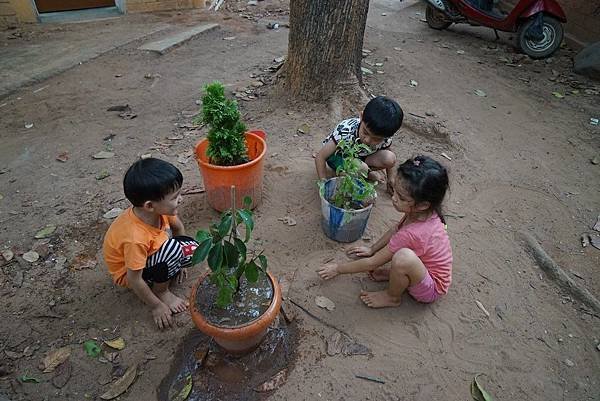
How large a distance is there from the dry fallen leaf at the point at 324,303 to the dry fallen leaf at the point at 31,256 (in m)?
1.89

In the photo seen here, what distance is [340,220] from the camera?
2.78 meters

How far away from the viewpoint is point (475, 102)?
4938 millimetres

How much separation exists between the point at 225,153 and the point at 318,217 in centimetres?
89

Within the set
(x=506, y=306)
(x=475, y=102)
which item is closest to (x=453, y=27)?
(x=475, y=102)

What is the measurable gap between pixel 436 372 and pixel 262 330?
976 mm

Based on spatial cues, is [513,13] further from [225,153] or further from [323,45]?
[225,153]

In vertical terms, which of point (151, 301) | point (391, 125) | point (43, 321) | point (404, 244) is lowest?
point (43, 321)

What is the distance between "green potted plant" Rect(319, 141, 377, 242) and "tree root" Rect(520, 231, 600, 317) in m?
1.23

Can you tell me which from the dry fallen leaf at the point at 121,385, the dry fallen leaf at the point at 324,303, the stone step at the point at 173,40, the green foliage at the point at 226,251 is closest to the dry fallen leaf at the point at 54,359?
the dry fallen leaf at the point at 121,385

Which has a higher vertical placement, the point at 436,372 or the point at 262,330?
the point at 262,330

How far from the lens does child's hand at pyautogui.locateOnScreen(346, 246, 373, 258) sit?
2785 millimetres

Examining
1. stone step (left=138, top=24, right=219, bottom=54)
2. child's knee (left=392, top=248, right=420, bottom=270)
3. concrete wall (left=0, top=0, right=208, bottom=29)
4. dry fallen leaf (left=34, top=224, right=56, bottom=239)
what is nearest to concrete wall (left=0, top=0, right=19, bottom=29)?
concrete wall (left=0, top=0, right=208, bottom=29)

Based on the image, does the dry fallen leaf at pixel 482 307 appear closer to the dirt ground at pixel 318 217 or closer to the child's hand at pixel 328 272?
the dirt ground at pixel 318 217

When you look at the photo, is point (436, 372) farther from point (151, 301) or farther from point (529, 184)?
point (529, 184)
